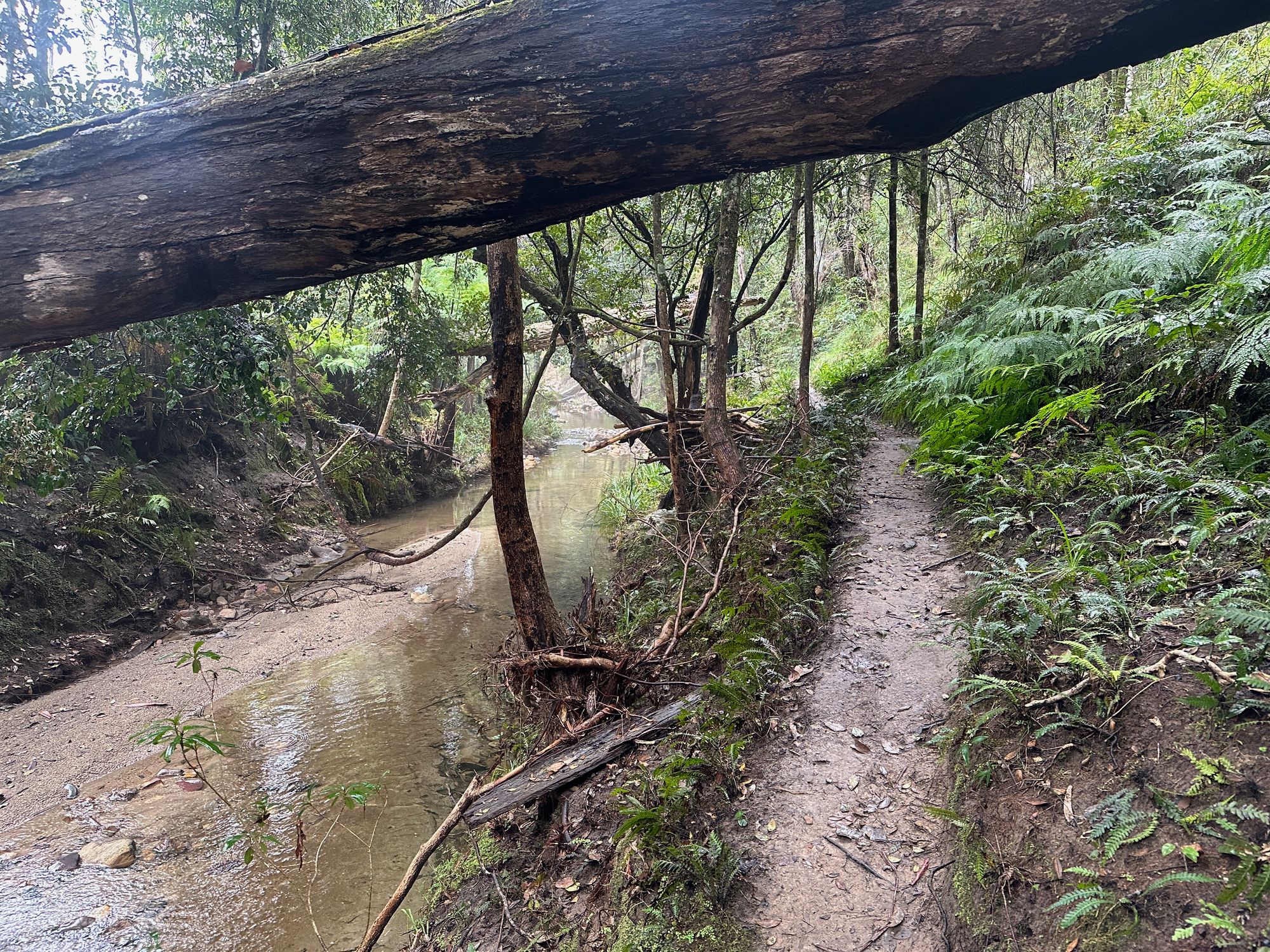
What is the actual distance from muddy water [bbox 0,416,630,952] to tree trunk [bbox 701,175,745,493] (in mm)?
3544

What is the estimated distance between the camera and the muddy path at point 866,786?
2.42 m

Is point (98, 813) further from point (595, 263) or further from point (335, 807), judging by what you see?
point (595, 263)

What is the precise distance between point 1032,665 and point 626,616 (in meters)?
4.05

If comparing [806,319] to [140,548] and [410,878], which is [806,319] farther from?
[140,548]

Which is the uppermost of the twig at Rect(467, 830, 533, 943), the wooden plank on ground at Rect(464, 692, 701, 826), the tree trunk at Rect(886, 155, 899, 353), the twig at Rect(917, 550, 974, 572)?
the tree trunk at Rect(886, 155, 899, 353)

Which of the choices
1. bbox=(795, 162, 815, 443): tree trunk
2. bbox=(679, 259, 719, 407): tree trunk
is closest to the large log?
bbox=(795, 162, 815, 443): tree trunk

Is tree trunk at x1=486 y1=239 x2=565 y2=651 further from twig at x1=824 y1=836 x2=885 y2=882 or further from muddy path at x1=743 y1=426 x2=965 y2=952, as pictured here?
twig at x1=824 y1=836 x2=885 y2=882

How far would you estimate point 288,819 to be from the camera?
16.3 ft

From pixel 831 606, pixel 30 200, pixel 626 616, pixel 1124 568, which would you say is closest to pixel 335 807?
pixel 626 616

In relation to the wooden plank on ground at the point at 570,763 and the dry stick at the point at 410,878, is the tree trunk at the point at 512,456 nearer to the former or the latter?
the wooden plank on ground at the point at 570,763

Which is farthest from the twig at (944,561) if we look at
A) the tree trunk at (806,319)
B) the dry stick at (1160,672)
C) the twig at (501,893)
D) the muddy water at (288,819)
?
the tree trunk at (806,319)

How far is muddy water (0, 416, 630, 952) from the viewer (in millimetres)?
4062

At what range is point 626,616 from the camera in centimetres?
632

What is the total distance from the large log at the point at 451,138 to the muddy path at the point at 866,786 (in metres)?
2.56
